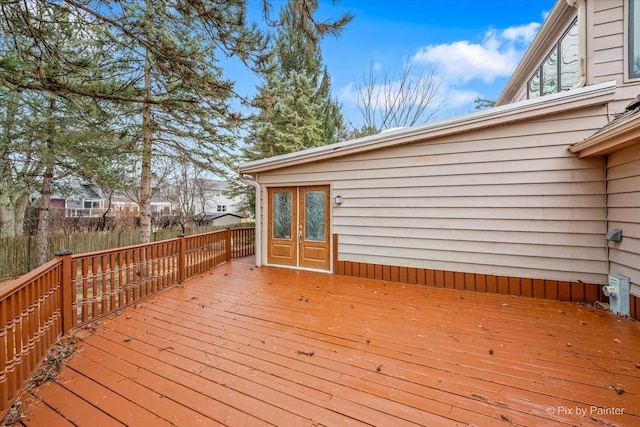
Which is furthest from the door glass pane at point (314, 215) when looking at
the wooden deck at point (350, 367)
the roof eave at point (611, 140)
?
the roof eave at point (611, 140)

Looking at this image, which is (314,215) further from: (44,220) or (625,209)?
(44,220)

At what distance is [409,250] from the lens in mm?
5074

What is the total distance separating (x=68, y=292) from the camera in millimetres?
3141

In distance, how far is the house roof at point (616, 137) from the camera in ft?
9.25

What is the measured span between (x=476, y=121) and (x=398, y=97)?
8546 millimetres

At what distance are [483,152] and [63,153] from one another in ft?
31.0

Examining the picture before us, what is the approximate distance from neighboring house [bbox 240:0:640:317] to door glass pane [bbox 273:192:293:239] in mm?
483

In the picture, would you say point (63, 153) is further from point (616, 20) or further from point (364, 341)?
point (616, 20)

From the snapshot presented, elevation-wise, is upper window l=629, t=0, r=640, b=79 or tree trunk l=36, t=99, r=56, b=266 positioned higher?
upper window l=629, t=0, r=640, b=79

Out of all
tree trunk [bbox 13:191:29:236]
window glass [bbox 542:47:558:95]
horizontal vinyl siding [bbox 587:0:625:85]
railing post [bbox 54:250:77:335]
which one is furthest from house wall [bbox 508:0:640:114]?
tree trunk [bbox 13:191:29:236]

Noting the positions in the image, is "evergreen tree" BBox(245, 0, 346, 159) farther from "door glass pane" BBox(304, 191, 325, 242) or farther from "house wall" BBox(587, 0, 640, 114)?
"house wall" BBox(587, 0, 640, 114)

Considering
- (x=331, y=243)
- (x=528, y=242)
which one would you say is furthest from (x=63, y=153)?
(x=528, y=242)

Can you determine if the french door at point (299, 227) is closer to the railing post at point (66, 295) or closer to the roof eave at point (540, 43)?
the railing post at point (66, 295)

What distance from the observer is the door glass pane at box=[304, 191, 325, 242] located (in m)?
5.97
